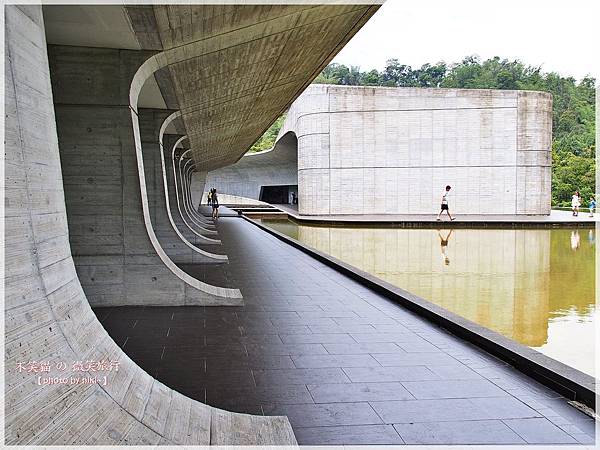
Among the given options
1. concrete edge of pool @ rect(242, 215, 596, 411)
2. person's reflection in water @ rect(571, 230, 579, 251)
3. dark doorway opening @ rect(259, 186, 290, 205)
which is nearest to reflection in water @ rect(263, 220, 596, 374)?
person's reflection in water @ rect(571, 230, 579, 251)

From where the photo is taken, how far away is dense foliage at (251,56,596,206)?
151 ft

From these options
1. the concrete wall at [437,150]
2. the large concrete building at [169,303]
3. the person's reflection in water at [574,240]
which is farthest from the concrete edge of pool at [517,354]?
the concrete wall at [437,150]

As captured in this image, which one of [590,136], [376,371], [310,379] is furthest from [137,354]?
[590,136]

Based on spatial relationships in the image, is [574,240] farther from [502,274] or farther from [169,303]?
[169,303]

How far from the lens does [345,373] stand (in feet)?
15.0

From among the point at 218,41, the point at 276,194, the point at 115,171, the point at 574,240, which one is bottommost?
the point at 574,240

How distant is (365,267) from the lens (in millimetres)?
11984

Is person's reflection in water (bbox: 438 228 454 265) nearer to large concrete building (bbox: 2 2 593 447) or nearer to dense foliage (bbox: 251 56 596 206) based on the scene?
large concrete building (bbox: 2 2 593 447)

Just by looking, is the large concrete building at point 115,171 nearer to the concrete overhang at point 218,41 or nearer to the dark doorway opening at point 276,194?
the concrete overhang at point 218,41

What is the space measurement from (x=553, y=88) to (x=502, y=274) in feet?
210

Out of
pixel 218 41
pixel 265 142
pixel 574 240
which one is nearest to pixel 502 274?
pixel 218 41

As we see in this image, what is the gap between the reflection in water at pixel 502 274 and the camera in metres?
6.91

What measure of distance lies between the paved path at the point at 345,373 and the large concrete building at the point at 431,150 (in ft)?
69.2

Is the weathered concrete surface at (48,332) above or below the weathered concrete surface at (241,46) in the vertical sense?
below
